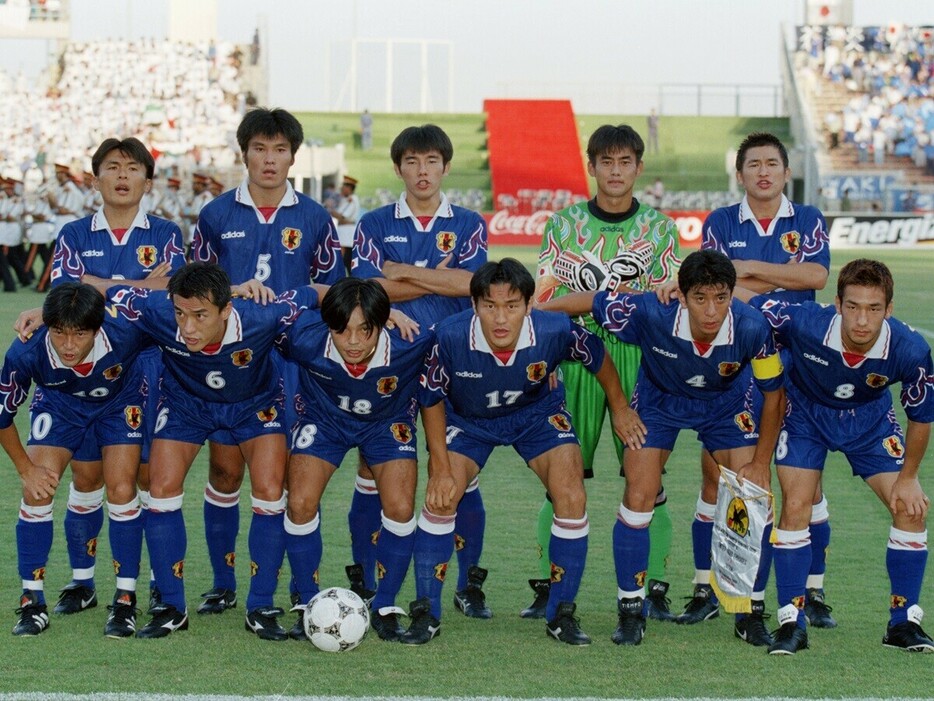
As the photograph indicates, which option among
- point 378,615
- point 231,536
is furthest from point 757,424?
point 231,536

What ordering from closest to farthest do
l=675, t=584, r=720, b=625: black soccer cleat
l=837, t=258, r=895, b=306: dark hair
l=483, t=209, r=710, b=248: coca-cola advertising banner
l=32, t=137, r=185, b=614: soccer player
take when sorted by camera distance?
l=837, t=258, r=895, b=306: dark hair
l=675, t=584, r=720, b=625: black soccer cleat
l=32, t=137, r=185, b=614: soccer player
l=483, t=209, r=710, b=248: coca-cola advertising banner

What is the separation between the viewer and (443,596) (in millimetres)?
5602

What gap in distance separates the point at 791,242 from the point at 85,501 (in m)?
2.98

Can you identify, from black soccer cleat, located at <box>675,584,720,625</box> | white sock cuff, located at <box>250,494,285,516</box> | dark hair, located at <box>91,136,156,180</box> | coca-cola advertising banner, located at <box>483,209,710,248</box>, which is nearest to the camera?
white sock cuff, located at <box>250,494,285,516</box>

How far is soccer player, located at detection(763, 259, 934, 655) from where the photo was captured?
15.5 feet

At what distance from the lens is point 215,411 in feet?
16.7

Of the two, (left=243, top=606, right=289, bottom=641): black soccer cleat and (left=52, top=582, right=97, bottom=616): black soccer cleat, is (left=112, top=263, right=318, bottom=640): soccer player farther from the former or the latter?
(left=52, top=582, right=97, bottom=616): black soccer cleat

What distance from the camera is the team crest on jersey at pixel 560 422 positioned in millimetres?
5102

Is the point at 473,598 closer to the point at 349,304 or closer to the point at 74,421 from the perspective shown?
the point at 349,304

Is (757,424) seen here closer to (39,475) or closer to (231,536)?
(231,536)

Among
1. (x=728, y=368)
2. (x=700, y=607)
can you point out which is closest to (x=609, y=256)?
(x=728, y=368)

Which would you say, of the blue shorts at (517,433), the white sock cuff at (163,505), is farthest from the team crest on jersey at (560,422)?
the white sock cuff at (163,505)

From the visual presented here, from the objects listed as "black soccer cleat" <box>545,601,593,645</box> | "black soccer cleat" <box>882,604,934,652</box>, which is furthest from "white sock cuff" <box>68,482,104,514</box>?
"black soccer cleat" <box>882,604,934,652</box>

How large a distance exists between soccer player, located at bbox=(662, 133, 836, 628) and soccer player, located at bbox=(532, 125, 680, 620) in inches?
6.8
